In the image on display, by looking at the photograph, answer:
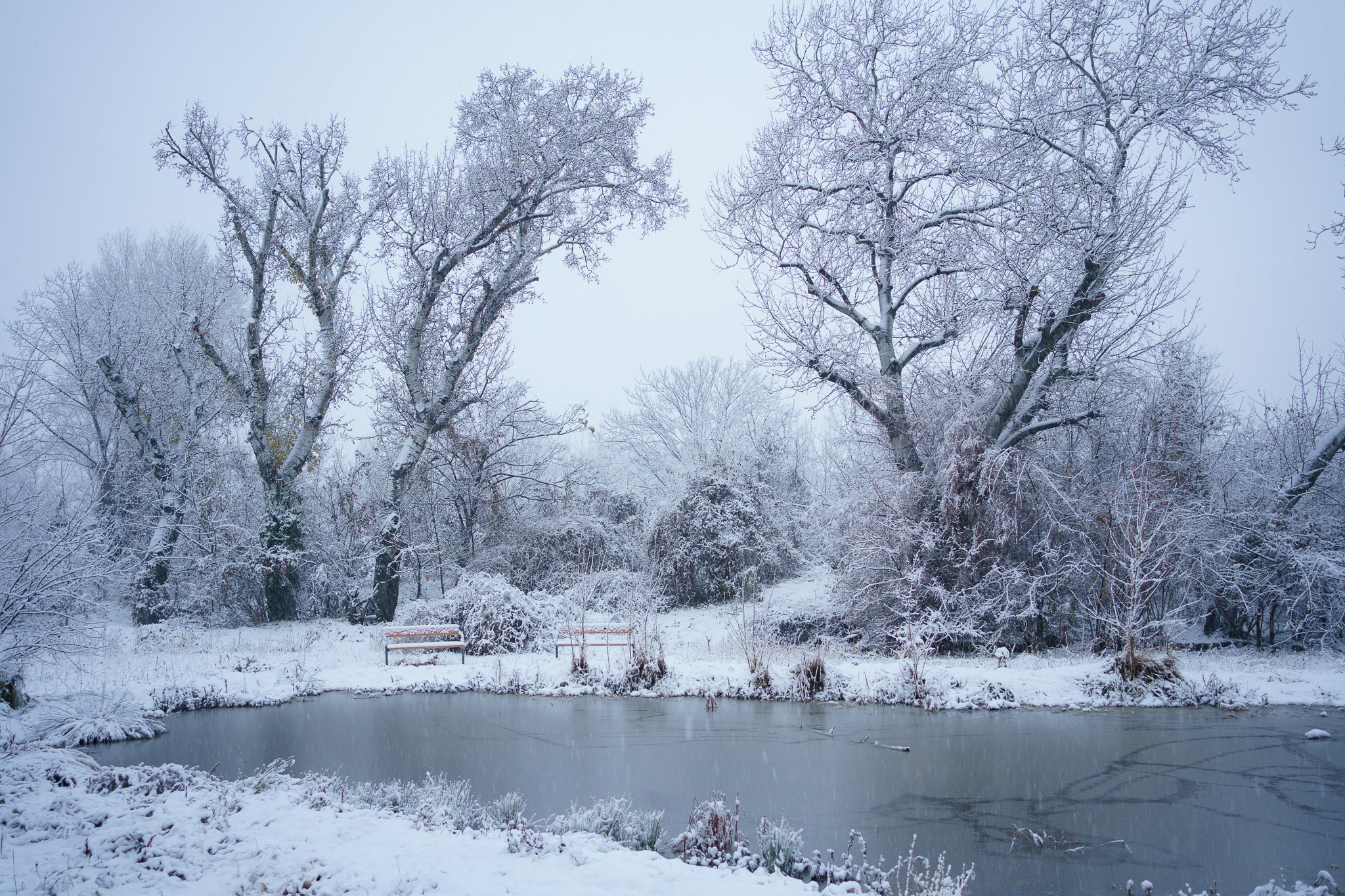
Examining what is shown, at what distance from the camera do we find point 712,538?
1941 cm

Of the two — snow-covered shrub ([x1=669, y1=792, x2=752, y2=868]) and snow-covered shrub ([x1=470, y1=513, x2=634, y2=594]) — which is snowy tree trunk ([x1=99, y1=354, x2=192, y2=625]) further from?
snow-covered shrub ([x1=669, y1=792, x2=752, y2=868])

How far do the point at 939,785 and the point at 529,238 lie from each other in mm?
16749

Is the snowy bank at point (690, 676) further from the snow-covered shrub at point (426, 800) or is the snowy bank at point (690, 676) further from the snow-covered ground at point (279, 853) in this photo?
the snow-covered shrub at point (426, 800)

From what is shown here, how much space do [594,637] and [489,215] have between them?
10.9m

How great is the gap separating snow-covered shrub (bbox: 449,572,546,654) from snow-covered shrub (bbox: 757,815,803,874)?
397 inches

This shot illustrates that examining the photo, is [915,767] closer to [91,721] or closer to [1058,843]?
[1058,843]

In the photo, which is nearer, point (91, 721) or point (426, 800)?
point (426, 800)

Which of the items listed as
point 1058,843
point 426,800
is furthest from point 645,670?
point 1058,843

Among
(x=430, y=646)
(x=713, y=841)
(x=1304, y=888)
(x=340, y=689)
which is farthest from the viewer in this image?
(x=430, y=646)

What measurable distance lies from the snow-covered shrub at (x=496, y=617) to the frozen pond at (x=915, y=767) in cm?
354

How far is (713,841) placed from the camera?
4.89 metres

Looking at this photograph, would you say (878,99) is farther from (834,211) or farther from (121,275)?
(121,275)

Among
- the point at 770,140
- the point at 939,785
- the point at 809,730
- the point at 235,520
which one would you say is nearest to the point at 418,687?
the point at 809,730

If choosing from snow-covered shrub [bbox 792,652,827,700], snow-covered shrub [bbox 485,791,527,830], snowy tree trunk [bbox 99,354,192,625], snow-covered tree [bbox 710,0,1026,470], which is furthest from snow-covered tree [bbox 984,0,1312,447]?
snowy tree trunk [bbox 99,354,192,625]
